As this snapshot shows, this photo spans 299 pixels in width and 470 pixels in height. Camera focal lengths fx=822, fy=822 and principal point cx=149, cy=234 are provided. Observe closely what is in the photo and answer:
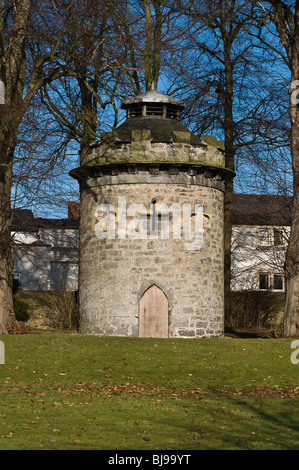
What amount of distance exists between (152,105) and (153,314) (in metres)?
7.12

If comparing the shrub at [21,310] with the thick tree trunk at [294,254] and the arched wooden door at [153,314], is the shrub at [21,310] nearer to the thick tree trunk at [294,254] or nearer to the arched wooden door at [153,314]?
the arched wooden door at [153,314]

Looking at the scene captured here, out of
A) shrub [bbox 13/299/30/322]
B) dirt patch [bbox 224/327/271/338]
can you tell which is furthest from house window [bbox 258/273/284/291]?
shrub [bbox 13/299/30/322]

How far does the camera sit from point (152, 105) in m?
26.7

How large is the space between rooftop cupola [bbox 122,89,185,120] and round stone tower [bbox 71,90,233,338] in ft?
5.39

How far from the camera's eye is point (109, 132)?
24969 millimetres

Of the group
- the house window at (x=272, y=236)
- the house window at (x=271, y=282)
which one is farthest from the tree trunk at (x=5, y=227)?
the house window at (x=271, y=282)

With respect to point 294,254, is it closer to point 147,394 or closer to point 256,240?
point 147,394

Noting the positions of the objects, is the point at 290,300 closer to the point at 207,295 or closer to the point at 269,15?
the point at 207,295

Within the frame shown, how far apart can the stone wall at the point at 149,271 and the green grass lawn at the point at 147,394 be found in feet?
7.35

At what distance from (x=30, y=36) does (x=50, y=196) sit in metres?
5.27

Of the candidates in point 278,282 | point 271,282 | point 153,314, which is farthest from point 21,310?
point 278,282

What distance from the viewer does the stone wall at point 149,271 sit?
23.9 m

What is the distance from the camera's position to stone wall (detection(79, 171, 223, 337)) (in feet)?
78.4

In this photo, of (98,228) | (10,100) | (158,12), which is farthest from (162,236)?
(158,12)
